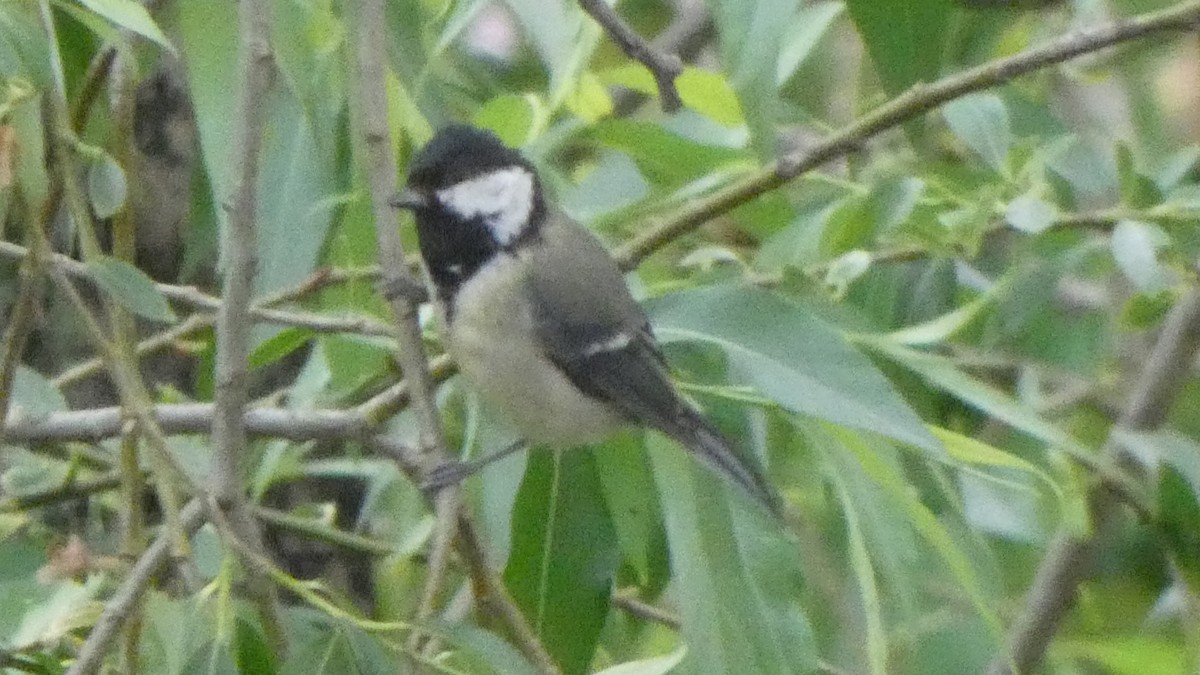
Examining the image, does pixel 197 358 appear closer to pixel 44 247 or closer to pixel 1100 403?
pixel 44 247

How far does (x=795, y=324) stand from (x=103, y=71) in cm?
47

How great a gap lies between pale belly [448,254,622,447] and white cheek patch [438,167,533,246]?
0.04 m

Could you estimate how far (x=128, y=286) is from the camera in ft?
2.73

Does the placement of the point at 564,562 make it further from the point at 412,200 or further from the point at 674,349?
the point at 412,200

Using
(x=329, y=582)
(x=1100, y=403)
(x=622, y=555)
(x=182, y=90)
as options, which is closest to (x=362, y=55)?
(x=622, y=555)

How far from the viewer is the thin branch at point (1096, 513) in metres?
1.52

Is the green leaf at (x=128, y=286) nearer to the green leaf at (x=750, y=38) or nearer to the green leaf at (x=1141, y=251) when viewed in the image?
the green leaf at (x=750, y=38)

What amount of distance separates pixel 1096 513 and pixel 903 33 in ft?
2.78

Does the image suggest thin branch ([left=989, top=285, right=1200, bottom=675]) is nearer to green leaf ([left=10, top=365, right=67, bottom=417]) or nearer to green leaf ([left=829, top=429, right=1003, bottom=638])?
green leaf ([left=829, top=429, right=1003, bottom=638])

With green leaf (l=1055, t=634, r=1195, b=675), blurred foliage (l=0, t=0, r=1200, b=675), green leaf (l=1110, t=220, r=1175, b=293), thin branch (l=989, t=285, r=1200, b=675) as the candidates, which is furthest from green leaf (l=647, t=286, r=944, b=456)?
green leaf (l=1055, t=634, r=1195, b=675)

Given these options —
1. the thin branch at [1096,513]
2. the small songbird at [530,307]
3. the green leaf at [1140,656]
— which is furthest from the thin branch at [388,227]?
the green leaf at [1140,656]

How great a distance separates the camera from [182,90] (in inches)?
59.9

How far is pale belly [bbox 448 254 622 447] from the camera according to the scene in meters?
1.22

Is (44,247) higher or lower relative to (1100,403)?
higher
